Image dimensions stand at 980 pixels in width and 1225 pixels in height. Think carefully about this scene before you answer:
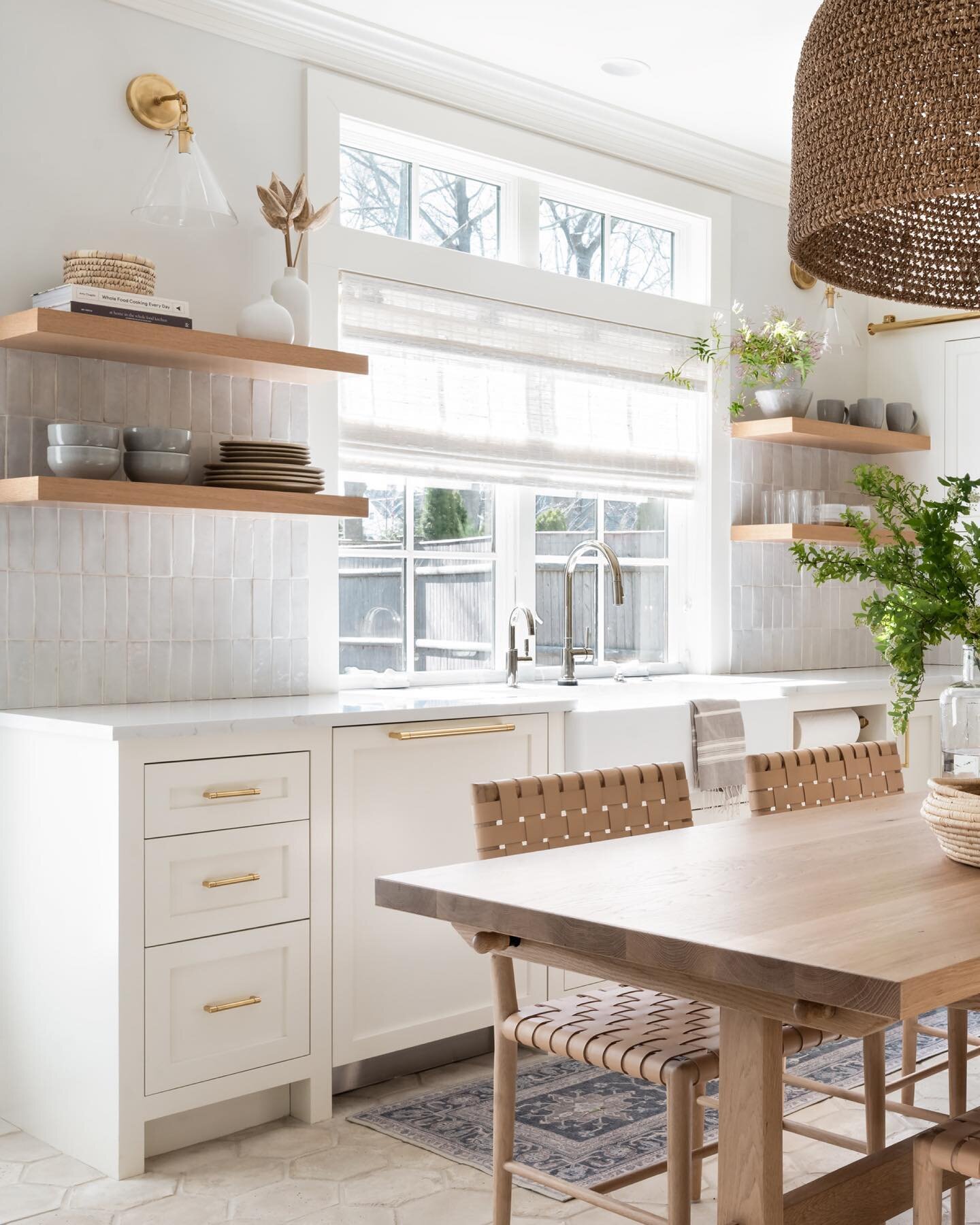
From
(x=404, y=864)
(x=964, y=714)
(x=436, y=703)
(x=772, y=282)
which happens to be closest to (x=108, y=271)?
(x=436, y=703)

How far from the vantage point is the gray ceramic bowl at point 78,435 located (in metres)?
3.03

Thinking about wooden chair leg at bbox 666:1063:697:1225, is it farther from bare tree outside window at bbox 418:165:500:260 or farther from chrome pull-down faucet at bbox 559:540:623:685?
bare tree outside window at bbox 418:165:500:260

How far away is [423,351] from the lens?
159 inches

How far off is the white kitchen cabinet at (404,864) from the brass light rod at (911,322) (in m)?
2.95

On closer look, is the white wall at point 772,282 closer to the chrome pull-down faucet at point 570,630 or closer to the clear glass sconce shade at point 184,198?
the chrome pull-down faucet at point 570,630

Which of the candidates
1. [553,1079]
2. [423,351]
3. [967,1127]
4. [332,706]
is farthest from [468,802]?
[967,1127]

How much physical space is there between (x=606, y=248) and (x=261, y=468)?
187cm

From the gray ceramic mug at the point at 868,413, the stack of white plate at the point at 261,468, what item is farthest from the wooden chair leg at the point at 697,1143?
the gray ceramic mug at the point at 868,413

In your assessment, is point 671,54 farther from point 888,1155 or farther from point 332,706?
point 888,1155

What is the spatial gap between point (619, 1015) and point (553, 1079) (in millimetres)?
1195

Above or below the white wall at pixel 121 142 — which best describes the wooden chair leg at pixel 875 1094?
below

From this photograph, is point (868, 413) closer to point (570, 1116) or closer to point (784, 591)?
point (784, 591)

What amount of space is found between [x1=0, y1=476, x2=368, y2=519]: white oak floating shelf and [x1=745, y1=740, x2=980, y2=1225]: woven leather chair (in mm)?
1315

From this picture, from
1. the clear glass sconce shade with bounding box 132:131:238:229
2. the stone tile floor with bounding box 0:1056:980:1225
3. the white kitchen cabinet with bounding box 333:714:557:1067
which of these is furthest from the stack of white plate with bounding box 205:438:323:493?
the stone tile floor with bounding box 0:1056:980:1225
